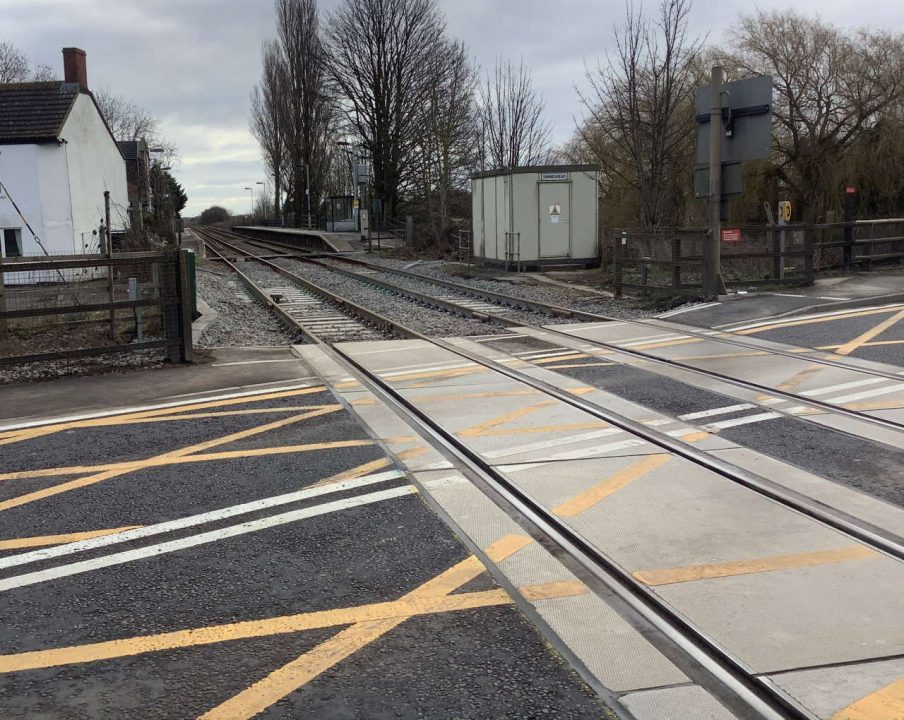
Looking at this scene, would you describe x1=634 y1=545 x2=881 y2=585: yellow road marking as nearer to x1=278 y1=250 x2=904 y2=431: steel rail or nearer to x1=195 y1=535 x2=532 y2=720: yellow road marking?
x1=195 y1=535 x2=532 y2=720: yellow road marking

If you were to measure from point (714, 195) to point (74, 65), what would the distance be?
30113mm

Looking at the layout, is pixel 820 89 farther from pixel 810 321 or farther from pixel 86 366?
pixel 86 366

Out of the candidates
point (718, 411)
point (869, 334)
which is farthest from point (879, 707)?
point (869, 334)

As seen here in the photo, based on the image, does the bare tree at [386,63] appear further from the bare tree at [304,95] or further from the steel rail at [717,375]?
the steel rail at [717,375]

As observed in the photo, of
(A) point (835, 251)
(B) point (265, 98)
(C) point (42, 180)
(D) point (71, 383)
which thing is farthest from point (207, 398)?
(B) point (265, 98)

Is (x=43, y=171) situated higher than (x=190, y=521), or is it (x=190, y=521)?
(x=43, y=171)

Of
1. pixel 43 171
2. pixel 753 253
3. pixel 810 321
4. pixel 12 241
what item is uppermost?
pixel 43 171

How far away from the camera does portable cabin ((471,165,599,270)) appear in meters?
25.1

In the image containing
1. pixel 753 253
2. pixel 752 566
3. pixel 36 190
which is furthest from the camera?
pixel 36 190

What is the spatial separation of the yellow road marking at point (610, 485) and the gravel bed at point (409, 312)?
752 centimetres

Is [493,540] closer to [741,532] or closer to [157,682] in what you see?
[741,532]

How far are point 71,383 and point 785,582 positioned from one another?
321 inches

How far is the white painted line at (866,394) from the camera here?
7770 millimetres

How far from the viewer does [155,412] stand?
25.9ft
